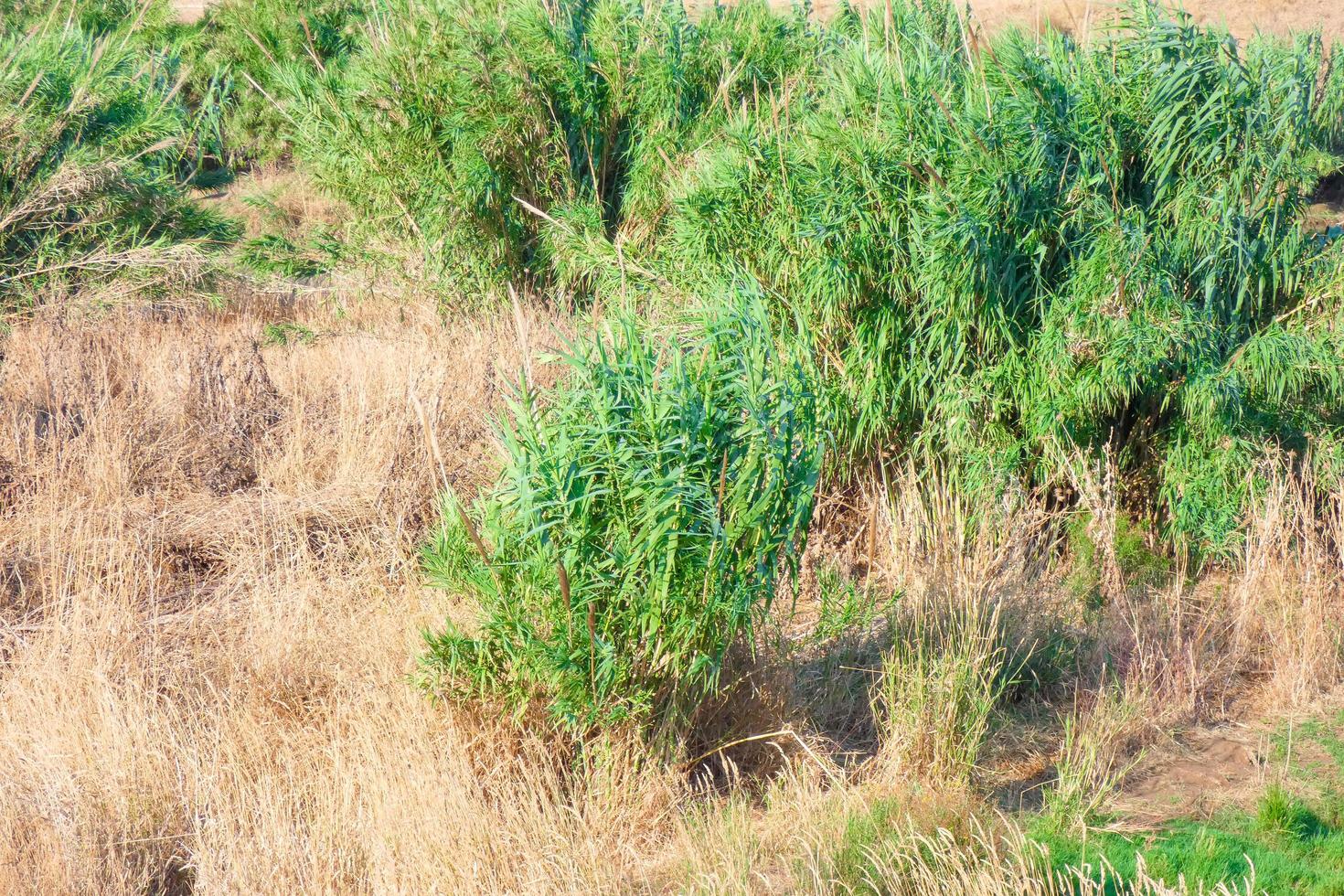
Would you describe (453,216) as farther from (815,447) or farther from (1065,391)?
(815,447)

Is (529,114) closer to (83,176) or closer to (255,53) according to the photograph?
(83,176)

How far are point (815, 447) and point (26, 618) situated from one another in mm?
4107

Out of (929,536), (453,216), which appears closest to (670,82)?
(453,216)

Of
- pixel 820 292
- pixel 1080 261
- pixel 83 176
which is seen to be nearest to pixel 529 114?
pixel 83 176

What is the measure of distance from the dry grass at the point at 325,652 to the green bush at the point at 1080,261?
1.70 feet

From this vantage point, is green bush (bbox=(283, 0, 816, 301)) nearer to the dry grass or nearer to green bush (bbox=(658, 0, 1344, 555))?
the dry grass

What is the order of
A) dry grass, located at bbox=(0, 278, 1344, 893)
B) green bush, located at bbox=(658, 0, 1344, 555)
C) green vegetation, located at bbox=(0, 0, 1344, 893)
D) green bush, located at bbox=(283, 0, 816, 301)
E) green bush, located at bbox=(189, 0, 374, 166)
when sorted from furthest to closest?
green bush, located at bbox=(189, 0, 374, 166) < green bush, located at bbox=(283, 0, 816, 301) < green bush, located at bbox=(658, 0, 1344, 555) < green vegetation, located at bbox=(0, 0, 1344, 893) < dry grass, located at bbox=(0, 278, 1344, 893)

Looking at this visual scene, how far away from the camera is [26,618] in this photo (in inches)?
237

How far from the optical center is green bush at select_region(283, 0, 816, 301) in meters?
11.3

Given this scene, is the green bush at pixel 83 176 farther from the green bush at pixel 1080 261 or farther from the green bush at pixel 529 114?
the green bush at pixel 1080 261

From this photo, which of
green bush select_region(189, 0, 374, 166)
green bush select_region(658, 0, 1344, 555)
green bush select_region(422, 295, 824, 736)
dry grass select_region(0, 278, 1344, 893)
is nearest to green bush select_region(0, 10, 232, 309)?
dry grass select_region(0, 278, 1344, 893)

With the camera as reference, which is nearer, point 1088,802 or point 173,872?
point 173,872

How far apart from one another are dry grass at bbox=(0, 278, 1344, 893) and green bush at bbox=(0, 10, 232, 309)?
7.08 ft

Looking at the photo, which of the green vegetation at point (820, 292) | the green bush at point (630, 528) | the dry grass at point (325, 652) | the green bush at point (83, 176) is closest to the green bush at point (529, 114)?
the green vegetation at point (820, 292)
